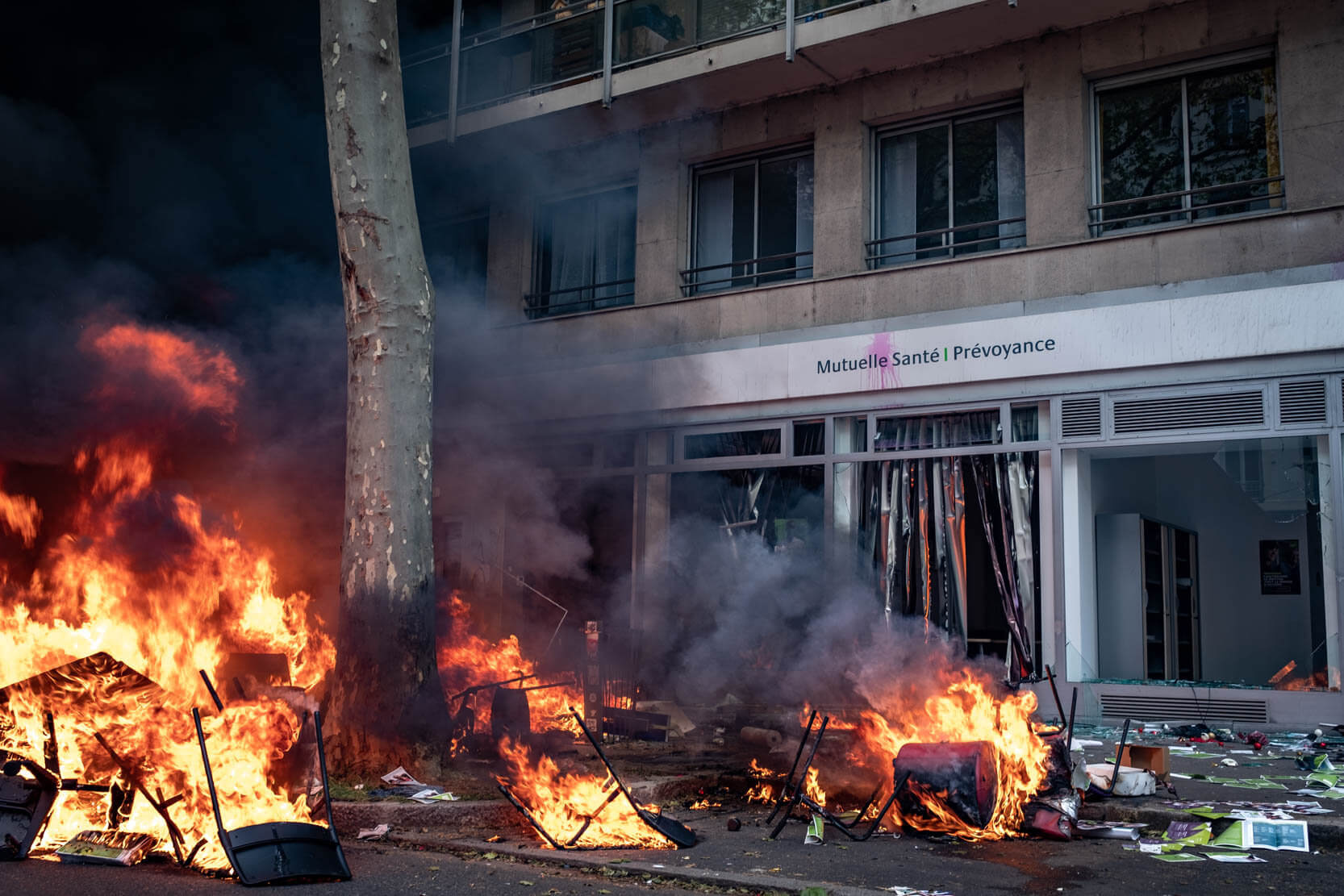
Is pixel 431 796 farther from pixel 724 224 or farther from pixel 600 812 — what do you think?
pixel 724 224

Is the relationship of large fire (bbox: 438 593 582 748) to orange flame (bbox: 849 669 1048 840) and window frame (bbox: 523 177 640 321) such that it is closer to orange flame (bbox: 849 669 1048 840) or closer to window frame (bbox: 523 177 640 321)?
orange flame (bbox: 849 669 1048 840)

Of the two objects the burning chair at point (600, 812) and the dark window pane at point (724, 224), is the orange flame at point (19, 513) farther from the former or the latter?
the dark window pane at point (724, 224)

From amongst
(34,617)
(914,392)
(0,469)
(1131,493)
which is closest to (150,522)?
(0,469)

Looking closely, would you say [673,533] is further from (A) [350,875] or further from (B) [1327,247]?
(A) [350,875]

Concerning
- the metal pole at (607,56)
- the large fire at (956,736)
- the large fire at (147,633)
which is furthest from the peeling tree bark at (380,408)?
the metal pole at (607,56)

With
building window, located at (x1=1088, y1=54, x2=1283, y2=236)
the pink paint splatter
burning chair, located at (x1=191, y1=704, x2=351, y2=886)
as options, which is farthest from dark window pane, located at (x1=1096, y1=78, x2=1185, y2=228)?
burning chair, located at (x1=191, y1=704, x2=351, y2=886)

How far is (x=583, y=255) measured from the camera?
45.6ft

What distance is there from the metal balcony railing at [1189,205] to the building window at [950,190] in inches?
30.9

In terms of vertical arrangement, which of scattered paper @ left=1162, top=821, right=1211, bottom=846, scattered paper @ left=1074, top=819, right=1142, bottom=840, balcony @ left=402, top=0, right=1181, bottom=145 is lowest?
scattered paper @ left=1074, top=819, right=1142, bottom=840

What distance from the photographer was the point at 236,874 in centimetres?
480

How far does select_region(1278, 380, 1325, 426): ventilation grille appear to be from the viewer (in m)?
9.39

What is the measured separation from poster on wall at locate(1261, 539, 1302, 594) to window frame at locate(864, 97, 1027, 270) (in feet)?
20.1

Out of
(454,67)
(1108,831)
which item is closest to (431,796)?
(1108,831)

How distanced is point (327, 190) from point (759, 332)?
528 centimetres
